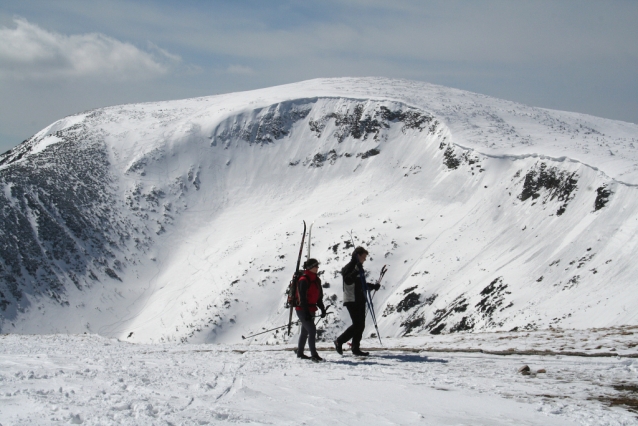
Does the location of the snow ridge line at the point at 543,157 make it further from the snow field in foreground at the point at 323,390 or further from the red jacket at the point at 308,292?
the red jacket at the point at 308,292

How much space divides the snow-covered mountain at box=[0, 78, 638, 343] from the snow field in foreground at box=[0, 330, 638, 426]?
35.9ft

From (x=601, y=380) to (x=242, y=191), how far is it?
51.4 metres

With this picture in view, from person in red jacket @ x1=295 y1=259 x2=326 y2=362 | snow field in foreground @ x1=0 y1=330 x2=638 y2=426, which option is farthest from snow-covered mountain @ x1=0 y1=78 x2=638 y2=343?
person in red jacket @ x1=295 y1=259 x2=326 y2=362

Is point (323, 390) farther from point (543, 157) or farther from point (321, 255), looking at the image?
point (543, 157)

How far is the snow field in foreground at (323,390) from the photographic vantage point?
542cm

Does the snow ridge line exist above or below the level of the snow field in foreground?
above

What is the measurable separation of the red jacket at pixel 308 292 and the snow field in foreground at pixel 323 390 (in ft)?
3.70

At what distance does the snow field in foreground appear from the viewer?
5418 millimetres

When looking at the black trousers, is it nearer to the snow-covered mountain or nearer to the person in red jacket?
the person in red jacket

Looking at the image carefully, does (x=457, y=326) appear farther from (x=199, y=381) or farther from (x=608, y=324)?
(x=199, y=381)

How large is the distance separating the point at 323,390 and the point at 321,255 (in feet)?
100

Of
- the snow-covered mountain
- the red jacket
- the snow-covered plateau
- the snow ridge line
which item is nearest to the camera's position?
the snow-covered plateau

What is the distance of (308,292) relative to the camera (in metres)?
10.1

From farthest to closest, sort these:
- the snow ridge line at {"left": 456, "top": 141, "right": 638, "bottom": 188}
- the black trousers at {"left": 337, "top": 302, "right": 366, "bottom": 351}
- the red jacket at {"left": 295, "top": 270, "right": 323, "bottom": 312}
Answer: the snow ridge line at {"left": 456, "top": 141, "right": 638, "bottom": 188} → the black trousers at {"left": 337, "top": 302, "right": 366, "bottom": 351} → the red jacket at {"left": 295, "top": 270, "right": 323, "bottom": 312}
